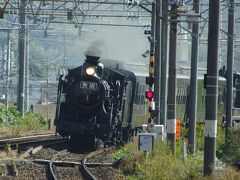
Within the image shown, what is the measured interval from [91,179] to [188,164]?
2.62 m

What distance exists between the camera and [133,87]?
31031mm

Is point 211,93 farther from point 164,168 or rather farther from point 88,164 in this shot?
point 88,164

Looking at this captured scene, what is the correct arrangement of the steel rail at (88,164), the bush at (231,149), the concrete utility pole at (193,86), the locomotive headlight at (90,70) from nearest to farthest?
the steel rail at (88,164) < the bush at (231,149) < the concrete utility pole at (193,86) < the locomotive headlight at (90,70)

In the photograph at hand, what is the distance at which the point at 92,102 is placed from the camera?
27891 mm

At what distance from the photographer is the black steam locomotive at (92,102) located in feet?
91.0

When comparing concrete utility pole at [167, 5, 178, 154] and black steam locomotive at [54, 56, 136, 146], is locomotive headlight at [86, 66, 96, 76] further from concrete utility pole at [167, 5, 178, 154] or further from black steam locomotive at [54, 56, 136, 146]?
concrete utility pole at [167, 5, 178, 154]

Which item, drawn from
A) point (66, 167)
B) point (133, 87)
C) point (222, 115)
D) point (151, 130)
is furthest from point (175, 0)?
point (222, 115)

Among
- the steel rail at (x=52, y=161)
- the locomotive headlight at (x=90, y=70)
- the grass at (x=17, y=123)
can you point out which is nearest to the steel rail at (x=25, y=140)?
the steel rail at (x=52, y=161)

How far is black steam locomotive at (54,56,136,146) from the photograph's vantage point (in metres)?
27.7

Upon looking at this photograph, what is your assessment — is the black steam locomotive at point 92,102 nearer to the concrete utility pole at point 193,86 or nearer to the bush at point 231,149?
the concrete utility pole at point 193,86

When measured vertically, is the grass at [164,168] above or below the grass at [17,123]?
above

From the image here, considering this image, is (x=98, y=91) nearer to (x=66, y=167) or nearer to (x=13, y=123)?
(x=66, y=167)

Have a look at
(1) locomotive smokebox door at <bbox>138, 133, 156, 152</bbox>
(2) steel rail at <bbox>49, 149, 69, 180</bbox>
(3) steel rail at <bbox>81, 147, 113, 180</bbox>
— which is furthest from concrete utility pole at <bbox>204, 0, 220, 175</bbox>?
(2) steel rail at <bbox>49, 149, 69, 180</bbox>

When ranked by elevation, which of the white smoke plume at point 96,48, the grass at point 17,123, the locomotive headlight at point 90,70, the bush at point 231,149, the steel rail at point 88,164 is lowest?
the grass at point 17,123
